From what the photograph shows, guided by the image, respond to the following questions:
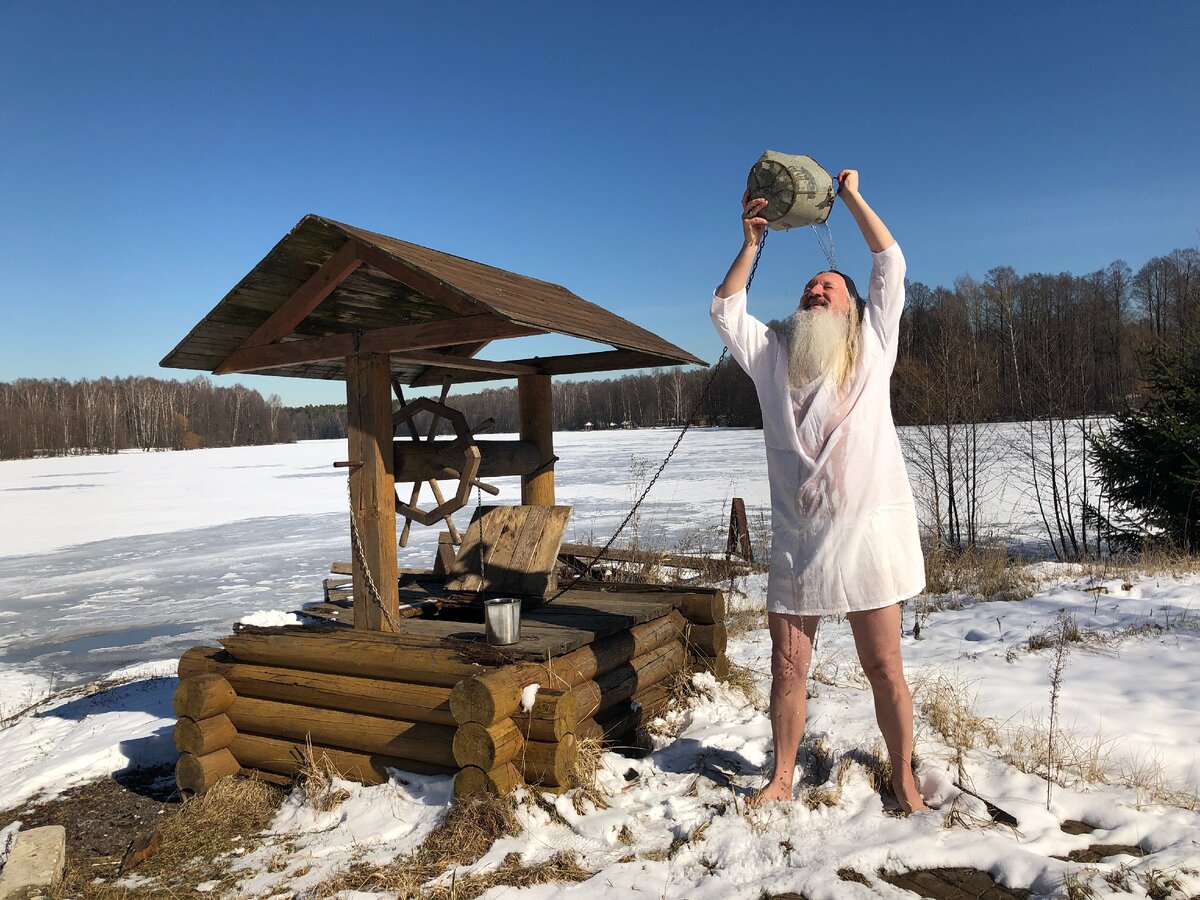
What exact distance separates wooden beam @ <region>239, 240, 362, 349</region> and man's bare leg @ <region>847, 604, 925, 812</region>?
10.8 feet

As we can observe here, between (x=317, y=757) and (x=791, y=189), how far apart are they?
3666 mm

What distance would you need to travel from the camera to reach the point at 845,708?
4355mm

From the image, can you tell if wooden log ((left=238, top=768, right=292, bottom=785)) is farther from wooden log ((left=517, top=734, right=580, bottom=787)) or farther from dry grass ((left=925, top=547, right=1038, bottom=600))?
dry grass ((left=925, top=547, right=1038, bottom=600))

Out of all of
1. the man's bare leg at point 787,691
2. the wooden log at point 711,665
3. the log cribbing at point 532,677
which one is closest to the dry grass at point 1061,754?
the man's bare leg at point 787,691

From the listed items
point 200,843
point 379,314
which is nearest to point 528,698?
point 200,843

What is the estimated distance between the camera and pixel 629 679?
4.46 m

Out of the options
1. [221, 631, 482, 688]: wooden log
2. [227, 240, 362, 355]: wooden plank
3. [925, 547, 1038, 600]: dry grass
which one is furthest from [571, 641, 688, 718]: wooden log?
[925, 547, 1038, 600]: dry grass

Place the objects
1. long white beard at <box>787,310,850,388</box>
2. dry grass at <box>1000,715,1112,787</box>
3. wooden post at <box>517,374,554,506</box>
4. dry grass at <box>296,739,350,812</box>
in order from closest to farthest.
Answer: long white beard at <box>787,310,850,388</box>, dry grass at <box>1000,715,1112,787</box>, dry grass at <box>296,739,350,812</box>, wooden post at <box>517,374,554,506</box>

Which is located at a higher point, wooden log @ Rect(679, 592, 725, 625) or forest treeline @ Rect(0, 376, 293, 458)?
forest treeline @ Rect(0, 376, 293, 458)

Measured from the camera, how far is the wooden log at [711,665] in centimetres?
515

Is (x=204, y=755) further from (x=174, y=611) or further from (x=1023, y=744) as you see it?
(x=174, y=611)

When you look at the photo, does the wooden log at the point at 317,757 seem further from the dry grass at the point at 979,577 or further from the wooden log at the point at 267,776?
the dry grass at the point at 979,577

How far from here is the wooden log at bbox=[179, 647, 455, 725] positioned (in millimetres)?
3910

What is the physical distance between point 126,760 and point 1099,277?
178 feet
